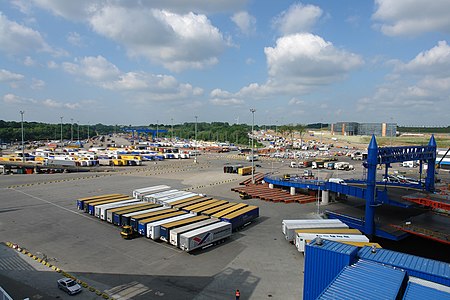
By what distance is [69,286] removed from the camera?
906 inches

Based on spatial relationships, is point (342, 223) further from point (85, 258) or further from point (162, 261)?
point (85, 258)

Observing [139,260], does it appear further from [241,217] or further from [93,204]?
[93,204]

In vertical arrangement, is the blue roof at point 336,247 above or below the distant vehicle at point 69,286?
above

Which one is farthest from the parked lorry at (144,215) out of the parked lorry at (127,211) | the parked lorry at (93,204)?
the parked lorry at (93,204)

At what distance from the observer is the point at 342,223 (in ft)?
118

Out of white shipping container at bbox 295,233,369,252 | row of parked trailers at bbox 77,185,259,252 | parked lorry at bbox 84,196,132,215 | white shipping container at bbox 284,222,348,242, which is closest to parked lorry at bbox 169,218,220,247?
row of parked trailers at bbox 77,185,259,252

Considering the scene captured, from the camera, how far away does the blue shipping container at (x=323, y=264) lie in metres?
20.5

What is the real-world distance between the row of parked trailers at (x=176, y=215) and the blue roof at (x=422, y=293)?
19964 millimetres

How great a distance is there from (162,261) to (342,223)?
2151cm

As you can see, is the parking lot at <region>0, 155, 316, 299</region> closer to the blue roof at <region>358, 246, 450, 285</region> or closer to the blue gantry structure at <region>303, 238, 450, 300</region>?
the blue gantry structure at <region>303, 238, 450, 300</region>

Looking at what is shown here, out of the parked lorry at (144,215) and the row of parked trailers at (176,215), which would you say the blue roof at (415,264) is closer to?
the row of parked trailers at (176,215)

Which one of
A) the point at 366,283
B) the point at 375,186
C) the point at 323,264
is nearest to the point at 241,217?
the point at 375,186

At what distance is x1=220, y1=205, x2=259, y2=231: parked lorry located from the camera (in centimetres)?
3788

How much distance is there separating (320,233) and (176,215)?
1825cm
